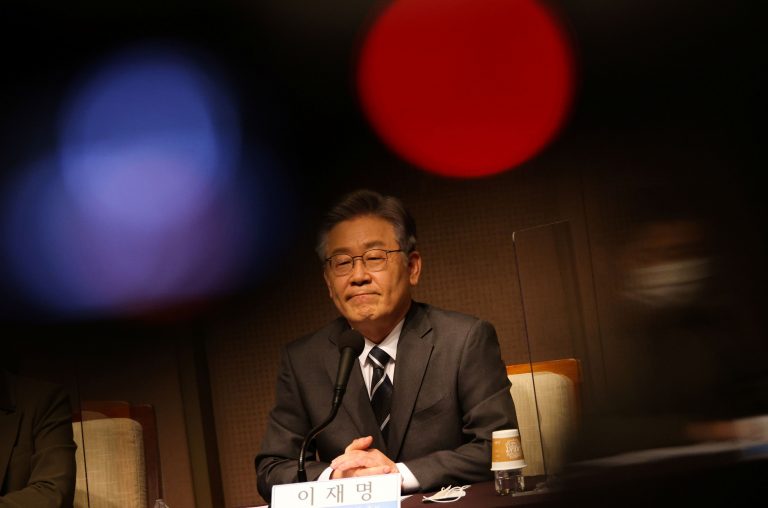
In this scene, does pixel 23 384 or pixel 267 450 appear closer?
pixel 23 384

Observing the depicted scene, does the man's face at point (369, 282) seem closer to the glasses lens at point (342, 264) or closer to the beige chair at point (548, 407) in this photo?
the glasses lens at point (342, 264)

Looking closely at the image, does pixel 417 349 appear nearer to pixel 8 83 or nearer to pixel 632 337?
pixel 632 337

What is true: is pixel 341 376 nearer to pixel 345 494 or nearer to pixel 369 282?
pixel 345 494

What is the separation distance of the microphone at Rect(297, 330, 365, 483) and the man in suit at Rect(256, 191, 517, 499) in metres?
0.30

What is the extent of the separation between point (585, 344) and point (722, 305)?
20.2 inches

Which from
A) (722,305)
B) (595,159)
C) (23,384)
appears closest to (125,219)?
(23,384)

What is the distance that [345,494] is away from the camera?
5.62 ft

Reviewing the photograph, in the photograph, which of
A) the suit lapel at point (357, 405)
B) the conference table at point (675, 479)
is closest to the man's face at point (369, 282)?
the suit lapel at point (357, 405)

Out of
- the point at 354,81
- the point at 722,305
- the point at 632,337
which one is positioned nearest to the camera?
the point at 722,305

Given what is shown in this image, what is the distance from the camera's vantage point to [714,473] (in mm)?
603

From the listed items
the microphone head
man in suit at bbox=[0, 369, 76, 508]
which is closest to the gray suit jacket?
the microphone head

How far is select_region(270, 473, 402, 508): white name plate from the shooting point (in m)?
1.69

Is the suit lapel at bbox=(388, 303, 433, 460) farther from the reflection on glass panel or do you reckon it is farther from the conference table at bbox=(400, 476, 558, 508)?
the reflection on glass panel

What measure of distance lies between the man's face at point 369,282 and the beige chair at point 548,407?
44 cm
